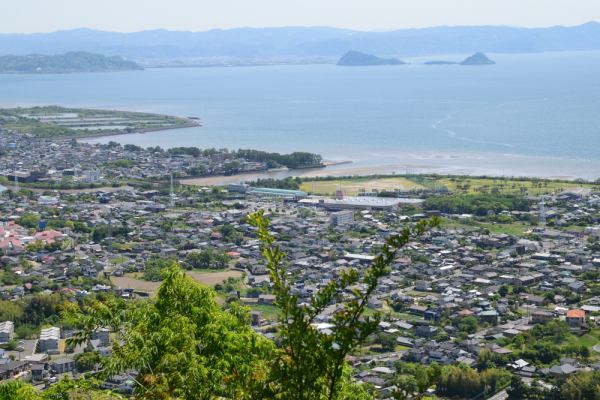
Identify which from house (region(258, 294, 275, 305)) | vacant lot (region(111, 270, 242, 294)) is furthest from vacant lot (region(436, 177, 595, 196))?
house (region(258, 294, 275, 305))

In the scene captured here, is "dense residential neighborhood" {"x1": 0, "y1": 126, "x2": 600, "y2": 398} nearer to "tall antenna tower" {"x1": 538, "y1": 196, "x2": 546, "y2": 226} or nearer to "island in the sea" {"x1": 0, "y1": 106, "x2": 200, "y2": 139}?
"tall antenna tower" {"x1": 538, "y1": 196, "x2": 546, "y2": 226}

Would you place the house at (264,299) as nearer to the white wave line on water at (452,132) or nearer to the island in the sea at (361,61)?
the white wave line on water at (452,132)

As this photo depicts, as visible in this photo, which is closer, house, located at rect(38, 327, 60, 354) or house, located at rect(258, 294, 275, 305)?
house, located at rect(38, 327, 60, 354)

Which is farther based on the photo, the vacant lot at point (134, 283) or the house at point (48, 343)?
the vacant lot at point (134, 283)

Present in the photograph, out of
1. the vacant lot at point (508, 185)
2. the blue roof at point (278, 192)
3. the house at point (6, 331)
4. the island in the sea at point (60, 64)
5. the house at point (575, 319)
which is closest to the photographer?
the house at point (6, 331)

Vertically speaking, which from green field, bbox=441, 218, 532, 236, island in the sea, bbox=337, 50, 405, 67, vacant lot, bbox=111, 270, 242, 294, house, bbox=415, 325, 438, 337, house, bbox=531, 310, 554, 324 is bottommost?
vacant lot, bbox=111, 270, 242, 294

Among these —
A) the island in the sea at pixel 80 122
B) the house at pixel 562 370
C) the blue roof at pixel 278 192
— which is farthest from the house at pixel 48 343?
the island in the sea at pixel 80 122

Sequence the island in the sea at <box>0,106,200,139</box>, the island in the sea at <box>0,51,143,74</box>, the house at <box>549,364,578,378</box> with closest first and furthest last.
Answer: the house at <box>549,364,578,378</box>, the island in the sea at <box>0,106,200,139</box>, the island in the sea at <box>0,51,143,74</box>

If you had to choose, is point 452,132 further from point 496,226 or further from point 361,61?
point 361,61
